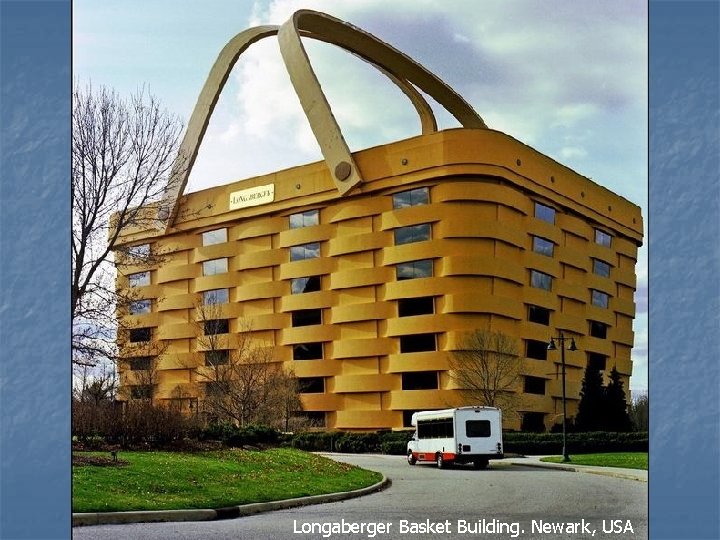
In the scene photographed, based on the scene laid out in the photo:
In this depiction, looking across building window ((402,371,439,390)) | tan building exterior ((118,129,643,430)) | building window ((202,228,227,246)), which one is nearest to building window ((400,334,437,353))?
tan building exterior ((118,129,643,430))

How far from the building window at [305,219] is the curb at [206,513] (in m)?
4.03

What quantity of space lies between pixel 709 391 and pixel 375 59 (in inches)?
254

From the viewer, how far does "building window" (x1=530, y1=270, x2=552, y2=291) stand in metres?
13.0

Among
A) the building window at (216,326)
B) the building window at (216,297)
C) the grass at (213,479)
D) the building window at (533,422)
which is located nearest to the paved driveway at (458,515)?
the grass at (213,479)

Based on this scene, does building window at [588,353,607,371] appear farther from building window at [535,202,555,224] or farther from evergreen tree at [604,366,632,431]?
building window at [535,202,555,224]

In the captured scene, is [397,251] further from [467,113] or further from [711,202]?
[711,202]

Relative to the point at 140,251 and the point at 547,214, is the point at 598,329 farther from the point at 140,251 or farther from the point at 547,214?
the point at 140,251

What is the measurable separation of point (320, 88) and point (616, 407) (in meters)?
5.99

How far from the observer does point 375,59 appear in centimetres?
1319

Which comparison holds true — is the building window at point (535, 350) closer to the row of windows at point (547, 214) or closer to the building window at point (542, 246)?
the building window at point (542, 246)

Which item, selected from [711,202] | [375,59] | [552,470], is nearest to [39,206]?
[375,59]

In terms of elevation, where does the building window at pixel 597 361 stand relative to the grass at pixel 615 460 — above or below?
above

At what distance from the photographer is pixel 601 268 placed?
12547mm

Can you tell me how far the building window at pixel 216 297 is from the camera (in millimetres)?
13375
